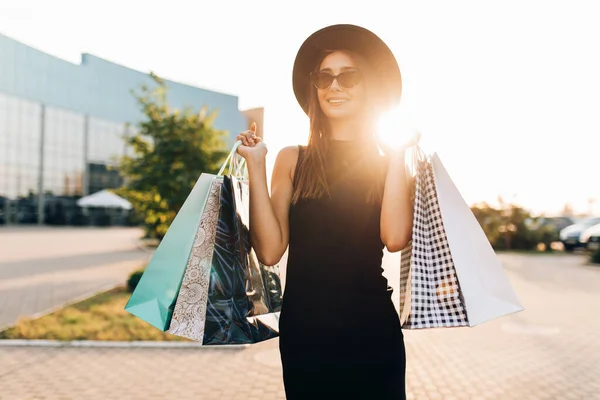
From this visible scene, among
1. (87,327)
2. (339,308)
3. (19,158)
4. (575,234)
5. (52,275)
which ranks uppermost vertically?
(19,158)

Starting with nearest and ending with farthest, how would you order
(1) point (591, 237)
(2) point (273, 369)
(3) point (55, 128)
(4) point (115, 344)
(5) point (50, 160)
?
(2) point (273, 369) < (4) point (115, 344) < (1) point (591, 237) < (5) point (50, 160) < (3) point (55, 128)

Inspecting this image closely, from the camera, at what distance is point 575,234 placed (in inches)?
967

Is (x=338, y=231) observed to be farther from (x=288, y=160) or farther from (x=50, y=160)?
(x=50, y=160)

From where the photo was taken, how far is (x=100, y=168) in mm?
55375

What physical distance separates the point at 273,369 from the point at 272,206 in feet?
13.4

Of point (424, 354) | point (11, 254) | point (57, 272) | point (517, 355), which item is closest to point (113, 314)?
point (424, 354)

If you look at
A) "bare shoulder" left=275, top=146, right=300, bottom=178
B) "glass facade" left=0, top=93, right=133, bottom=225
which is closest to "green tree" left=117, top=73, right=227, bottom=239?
"bare shoulder" left=275, top=146, right=300, bottom=178

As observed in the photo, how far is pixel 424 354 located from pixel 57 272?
11.2 meters

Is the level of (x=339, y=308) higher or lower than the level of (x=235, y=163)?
lower

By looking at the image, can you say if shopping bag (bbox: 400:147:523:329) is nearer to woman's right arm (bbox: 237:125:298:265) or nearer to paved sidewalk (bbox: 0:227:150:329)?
woman's right arm (bbox: 237:125:298:265)

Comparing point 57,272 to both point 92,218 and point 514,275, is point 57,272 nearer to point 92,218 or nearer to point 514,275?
point 514,275

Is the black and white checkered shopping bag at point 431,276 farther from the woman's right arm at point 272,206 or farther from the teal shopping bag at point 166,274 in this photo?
the teal shopping bag at point 166,274

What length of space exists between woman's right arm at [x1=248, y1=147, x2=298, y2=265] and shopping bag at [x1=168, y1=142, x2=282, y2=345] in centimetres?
6

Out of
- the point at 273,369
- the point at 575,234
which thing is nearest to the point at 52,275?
the point at 273,369
